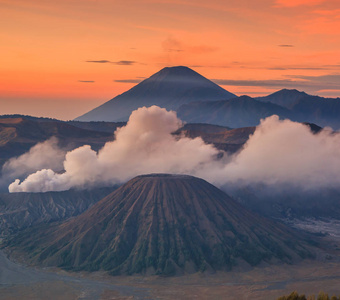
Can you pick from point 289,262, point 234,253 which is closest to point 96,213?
point 234,253

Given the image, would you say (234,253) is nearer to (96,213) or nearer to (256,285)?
(256,285)

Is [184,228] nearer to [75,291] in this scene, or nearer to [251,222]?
[251,222]

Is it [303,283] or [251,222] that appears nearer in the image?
[303,283]

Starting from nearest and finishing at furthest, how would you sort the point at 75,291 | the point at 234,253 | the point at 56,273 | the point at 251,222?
the point at 75,291, the point at 56,273, the point at 234,253, the point at 251,222

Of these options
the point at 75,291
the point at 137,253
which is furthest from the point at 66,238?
the point at 75,291

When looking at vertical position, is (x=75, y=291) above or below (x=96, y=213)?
below

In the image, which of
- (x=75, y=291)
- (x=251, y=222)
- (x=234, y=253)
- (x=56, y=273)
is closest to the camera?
(x=75, y=291)
